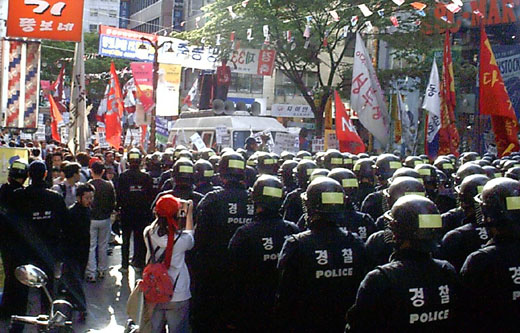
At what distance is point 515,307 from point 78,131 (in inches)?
553

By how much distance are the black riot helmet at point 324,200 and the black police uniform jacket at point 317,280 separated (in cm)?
17

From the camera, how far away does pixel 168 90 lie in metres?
26.1

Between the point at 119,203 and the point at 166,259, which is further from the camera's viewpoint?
the point at 119,203

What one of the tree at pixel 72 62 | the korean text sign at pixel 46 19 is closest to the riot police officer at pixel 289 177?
the korean text sign at pixel 46 19

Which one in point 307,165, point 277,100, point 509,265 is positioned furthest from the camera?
point 277,100

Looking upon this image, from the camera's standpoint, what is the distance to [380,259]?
548cm

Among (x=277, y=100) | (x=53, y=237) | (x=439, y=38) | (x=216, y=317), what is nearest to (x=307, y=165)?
(x=216, y=317)

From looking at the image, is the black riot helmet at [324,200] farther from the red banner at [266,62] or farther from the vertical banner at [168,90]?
the vertical banner at [168,90]

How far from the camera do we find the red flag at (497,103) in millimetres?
13383

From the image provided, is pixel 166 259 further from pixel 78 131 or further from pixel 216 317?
pixel 78 131

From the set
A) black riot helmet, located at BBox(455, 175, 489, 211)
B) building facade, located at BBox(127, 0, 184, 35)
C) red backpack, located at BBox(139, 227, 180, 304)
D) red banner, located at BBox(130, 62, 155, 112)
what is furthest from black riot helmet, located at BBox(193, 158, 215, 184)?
building facade, located at BBox(127, 0, 184, 35)

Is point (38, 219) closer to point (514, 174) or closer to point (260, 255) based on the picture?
point (260, 255)

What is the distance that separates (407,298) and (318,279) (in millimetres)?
1056

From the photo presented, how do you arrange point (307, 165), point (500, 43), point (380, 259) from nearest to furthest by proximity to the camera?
point (380, 259), point (307, 165), point (500, 43)
